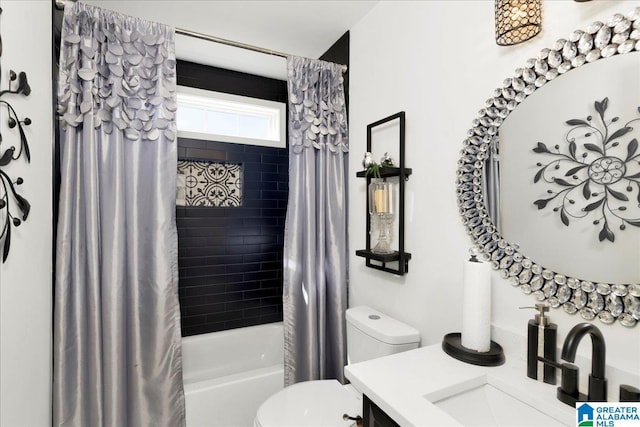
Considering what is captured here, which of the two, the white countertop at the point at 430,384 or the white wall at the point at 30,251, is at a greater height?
the white wall at the point at 30,251

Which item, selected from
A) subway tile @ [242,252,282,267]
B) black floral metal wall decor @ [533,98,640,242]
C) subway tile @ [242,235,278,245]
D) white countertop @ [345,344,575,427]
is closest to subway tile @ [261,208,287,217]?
subway tile @ [242,235,278,245]

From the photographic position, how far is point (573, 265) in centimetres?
101

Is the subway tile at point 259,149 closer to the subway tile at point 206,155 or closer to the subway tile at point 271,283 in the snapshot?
the subway tile at point 206,155

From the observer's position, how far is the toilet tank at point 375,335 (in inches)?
61.4

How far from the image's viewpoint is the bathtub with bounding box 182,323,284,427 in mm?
1885

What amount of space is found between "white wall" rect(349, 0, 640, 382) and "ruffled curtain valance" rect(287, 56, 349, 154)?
0.25 metres

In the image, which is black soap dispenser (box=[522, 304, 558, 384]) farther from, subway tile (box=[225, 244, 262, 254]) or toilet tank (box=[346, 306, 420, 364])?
subway tile (box=[225, 244, 262, 254])

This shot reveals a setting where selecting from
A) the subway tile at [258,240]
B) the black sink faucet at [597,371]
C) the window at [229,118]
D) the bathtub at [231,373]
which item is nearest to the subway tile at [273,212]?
the subway tile at [258,240]

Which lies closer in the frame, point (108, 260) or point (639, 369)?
point (639, 369)

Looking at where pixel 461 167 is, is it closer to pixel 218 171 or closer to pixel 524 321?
pixel 524 321

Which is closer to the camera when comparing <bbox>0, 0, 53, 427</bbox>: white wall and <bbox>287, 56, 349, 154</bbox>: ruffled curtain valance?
<bbox>0, 0, 53, 427</bbox>: white wall

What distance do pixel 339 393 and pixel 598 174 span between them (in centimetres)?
148

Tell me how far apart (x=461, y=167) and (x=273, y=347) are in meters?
2.09

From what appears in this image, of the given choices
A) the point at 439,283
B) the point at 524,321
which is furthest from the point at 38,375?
the point at 524,321
